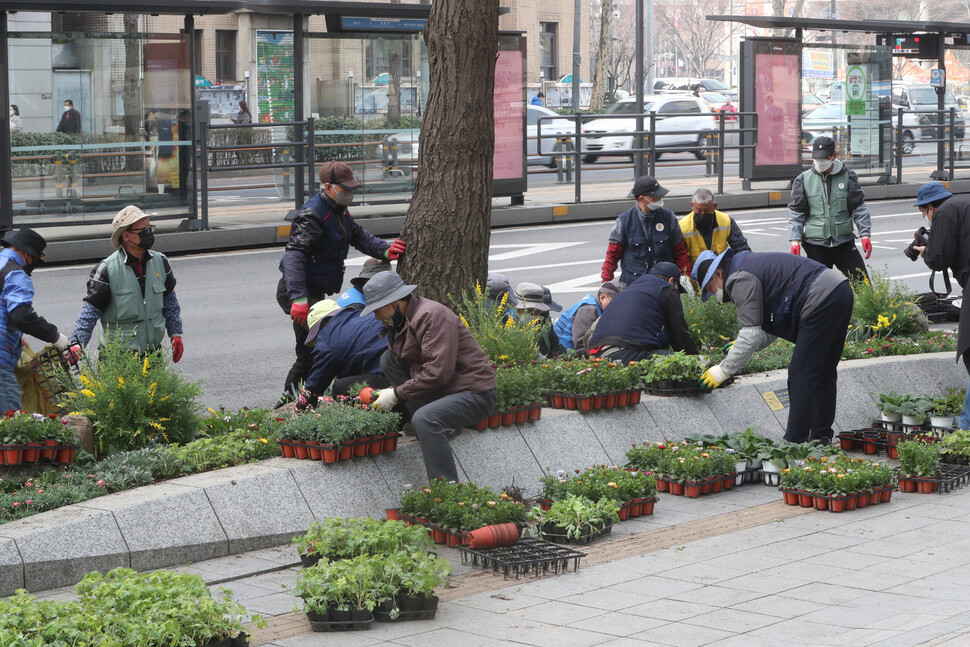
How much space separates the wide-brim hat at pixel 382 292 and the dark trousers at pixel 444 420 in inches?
17.7

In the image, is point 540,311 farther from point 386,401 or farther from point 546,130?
point 546,130

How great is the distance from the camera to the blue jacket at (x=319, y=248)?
8.88 m

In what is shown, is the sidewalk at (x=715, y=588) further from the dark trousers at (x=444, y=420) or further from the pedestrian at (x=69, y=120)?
the pedestrian at (x=69, y=120)

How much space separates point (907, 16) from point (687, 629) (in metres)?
92.9

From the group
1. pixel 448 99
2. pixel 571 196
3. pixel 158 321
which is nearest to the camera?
pixel 158 321

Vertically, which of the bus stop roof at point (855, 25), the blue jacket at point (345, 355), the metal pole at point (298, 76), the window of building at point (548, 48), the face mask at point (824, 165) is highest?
the window of building at point (548, 48)

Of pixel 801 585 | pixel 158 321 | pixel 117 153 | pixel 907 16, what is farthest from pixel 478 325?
pixel 907 16

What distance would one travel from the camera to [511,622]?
5.24 m

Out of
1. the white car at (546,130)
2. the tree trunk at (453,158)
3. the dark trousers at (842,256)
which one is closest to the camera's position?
the tree trunk at (453,158)

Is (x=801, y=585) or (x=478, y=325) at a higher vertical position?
(x=478, y=325)

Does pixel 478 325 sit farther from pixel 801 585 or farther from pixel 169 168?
pixel 169 168

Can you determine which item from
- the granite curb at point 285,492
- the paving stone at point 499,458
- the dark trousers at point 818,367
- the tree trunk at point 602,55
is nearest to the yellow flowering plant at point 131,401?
the granite curb at point 285,492

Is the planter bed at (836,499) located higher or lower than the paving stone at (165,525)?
lower

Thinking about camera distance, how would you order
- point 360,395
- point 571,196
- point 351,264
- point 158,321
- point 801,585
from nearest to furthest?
point 801,585 < point 360,395 < point 158,321 < point 351,264 < point 571,196
